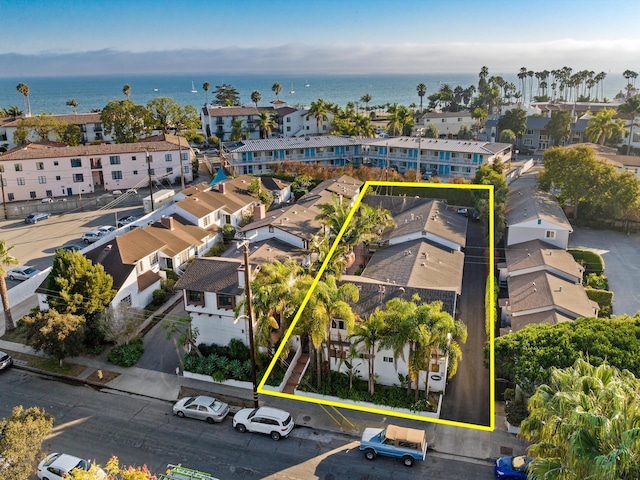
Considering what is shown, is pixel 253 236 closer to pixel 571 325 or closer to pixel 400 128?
pixel 571 325

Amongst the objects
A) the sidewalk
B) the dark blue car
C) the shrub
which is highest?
the shrub

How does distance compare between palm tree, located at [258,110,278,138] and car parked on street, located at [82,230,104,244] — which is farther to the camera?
palm tree, located at [258,110,278,138]

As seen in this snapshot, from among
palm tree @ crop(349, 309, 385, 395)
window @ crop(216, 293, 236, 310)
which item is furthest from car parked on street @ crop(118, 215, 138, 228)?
palm tree @ crop(349, 309, 385, 395)

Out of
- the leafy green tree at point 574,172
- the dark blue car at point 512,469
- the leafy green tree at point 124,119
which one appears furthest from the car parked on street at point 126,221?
the dark blue car at point 512,469

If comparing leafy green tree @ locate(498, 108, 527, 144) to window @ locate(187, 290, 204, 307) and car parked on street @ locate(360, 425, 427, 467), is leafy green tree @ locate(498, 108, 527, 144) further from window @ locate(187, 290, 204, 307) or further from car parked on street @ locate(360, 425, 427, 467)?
car parked on street @ locate(360, 425, 427, 467)

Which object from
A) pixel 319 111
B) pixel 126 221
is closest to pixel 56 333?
pixel 126 221
